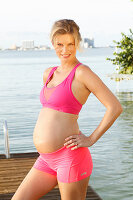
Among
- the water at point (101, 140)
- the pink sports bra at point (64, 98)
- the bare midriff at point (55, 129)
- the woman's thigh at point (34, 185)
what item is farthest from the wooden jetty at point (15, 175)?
the pink sports bra at point (64, 98)

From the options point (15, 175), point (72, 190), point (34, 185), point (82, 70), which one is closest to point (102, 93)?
point (82, 70)

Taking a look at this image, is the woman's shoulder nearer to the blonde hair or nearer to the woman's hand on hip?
the blonde hair

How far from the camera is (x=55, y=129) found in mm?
2840

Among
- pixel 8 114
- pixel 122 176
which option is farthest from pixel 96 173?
pixel 8 114

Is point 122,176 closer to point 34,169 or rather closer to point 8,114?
point 34,169

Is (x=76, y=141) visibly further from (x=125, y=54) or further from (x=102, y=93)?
(x=125, y=54)

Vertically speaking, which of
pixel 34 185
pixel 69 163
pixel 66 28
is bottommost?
pixel 34 185

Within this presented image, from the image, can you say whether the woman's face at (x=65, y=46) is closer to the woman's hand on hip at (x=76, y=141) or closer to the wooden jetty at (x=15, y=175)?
the woman's hand on hip at (x=76, y=141)

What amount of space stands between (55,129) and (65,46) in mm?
549

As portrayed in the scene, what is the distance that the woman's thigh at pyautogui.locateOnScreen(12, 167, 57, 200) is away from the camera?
9.50 feet

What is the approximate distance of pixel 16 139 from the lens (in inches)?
518

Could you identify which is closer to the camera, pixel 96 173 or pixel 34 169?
pixel 34 169

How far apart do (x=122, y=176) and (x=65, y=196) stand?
6.08 metres

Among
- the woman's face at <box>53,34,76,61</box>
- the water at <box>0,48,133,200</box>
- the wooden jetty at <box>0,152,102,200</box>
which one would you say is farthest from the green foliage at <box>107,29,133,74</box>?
the woman's face at <box>53,34,76,61</box>
